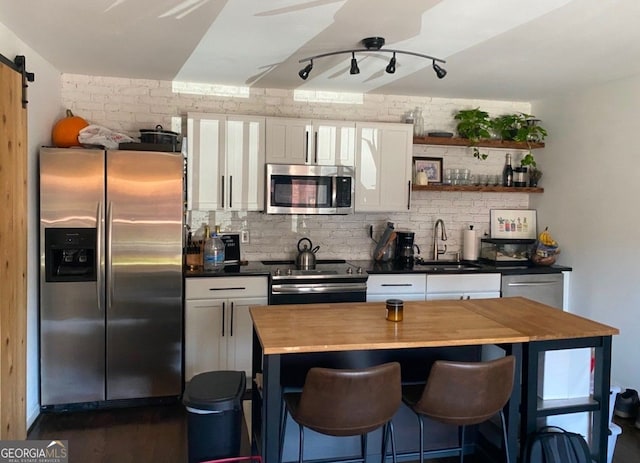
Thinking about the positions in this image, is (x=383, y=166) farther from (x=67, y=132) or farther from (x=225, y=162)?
(x=67, y=132)

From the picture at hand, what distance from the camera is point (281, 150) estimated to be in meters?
4.04

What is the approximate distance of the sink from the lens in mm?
4096

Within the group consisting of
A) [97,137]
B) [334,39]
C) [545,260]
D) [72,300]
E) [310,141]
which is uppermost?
[334,39]

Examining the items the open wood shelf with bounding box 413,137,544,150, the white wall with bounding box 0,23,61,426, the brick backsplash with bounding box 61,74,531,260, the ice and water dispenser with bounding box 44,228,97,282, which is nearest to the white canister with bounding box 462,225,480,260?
the brick backsplash with bounding box 61,74,531,260

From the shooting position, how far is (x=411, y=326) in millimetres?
2359

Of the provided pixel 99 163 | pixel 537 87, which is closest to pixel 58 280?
pixel 99 163

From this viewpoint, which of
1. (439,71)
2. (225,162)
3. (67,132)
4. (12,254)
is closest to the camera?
(12,254)

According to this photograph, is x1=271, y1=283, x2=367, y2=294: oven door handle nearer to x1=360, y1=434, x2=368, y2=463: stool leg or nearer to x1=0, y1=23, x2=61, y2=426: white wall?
x1=360, y1=434, x2=368, y2=463: stool leg

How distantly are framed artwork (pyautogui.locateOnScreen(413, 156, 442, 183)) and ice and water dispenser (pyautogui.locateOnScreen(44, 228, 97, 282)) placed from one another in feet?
9.56

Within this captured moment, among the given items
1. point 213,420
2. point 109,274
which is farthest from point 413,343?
point 109,274

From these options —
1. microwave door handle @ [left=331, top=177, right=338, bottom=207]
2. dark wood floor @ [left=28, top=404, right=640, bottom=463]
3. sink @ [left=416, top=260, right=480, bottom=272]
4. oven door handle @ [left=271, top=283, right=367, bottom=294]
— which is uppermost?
microwave door handle @ [left=331, top=177, right=338, bottom=207]

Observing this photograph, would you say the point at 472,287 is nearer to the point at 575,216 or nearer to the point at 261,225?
the point at 575,216

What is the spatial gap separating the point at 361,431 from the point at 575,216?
3.22 metres

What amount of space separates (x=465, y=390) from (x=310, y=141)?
259cm
